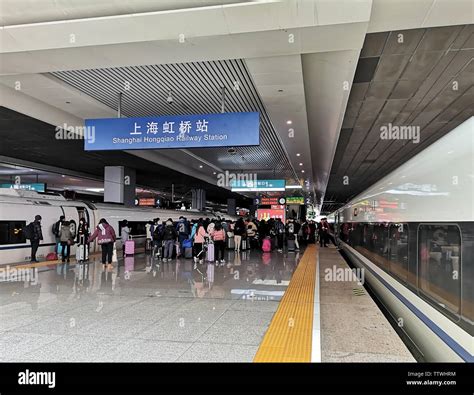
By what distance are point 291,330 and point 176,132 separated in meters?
5.15

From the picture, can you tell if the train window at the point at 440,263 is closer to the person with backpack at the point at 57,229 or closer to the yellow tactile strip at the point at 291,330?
the yellow tactile strip at the point at 291,330

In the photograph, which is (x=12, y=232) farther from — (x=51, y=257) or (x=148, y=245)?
(x=148, y=245)

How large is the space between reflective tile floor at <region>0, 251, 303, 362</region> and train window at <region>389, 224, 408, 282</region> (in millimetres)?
2084

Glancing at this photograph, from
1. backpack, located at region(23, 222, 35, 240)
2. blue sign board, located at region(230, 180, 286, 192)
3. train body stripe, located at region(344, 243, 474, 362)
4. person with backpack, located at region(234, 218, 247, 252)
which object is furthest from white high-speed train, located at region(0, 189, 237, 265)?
train body stripe, located at region(344, 243, 474, 362)

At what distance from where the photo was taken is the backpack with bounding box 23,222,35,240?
37.0ft

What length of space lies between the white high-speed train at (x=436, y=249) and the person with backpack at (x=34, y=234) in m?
10.00

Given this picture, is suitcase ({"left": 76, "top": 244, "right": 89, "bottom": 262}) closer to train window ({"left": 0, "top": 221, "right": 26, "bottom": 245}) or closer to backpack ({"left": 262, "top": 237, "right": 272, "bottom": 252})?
train window ({"left": 0, "top": 221, "right": 26, "bottom": 245})

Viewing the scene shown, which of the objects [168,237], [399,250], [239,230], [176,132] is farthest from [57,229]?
[399,250]

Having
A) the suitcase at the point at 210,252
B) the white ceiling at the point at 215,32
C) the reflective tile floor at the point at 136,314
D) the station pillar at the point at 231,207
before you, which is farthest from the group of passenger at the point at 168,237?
the station pillar at the point at 231,207

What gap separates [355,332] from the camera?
4.68m

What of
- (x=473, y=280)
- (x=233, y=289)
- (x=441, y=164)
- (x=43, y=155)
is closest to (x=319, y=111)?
(x=233, y=289)

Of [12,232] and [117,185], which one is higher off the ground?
[117,185]

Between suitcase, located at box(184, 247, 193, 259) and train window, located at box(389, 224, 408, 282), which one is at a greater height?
train window, located at box(389, 224, 408, 282)

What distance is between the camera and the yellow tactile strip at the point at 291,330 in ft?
12.5
